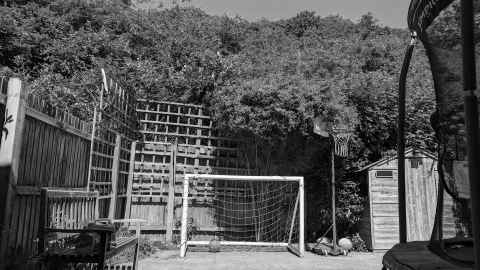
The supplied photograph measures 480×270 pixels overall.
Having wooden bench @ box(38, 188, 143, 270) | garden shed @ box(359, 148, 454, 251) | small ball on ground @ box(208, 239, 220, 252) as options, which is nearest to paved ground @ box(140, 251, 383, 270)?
small ball on ground @ box(208, 239, 220, 252)

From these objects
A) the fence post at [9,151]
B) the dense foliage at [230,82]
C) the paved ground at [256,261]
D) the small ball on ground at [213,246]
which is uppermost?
the dense foliage at [230,82]

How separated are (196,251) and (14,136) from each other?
185 inches

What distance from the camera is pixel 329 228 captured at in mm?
7309

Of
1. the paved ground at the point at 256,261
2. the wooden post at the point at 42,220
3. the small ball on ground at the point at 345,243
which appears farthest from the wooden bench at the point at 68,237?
the small ball on ground at the point at 345,243

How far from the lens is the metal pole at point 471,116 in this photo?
0.97 m

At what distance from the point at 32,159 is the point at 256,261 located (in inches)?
154

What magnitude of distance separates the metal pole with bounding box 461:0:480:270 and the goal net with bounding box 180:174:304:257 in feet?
20.0

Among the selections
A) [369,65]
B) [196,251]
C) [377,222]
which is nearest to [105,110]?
[196,251]

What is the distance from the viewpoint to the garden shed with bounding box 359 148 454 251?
22.7 feet

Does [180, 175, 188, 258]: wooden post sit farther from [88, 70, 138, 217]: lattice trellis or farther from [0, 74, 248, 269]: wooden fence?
[88, 70, 138, 217]: lattice trellis

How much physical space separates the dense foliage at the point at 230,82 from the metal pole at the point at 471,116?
367cm

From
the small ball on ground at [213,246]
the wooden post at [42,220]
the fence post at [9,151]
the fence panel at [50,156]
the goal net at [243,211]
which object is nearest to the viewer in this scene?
the fence post at [9,151]

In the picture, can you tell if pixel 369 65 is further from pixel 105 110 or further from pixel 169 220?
pixel 105 110

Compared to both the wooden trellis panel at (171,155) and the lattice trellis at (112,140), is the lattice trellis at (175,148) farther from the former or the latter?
the lattice trellis at (112,140)
